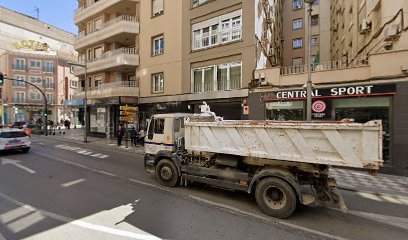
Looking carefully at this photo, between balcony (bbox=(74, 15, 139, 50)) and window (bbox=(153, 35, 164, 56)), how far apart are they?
2.23 meters

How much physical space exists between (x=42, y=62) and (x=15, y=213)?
5047 cm

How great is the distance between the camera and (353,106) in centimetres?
974

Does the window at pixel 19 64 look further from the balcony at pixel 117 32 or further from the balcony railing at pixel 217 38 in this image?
the balcony railing at pixel 217 38

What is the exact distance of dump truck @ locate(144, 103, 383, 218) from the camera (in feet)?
14.1

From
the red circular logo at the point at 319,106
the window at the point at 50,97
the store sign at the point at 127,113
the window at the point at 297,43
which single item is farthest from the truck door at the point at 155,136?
the window at the point at 50,97

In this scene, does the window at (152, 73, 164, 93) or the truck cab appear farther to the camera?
the window at (152, 73, 164, 93)

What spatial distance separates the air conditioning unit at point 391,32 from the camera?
8724 millimetres

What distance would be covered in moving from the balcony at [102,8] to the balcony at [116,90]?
23.3 ft

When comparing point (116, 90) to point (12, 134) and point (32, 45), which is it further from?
point (32, 45)

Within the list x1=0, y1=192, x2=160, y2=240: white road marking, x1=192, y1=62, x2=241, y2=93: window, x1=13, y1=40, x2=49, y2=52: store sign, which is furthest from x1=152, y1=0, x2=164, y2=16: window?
x1=13, y1=40, x2=49, y2=52: store sign

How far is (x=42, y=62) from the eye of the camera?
143ft

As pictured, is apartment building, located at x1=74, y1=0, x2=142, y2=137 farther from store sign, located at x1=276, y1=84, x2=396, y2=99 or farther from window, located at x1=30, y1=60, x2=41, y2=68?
window, located at x1=30, y1=60, x2=41, y2=68

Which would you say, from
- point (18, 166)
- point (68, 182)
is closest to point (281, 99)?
point (68, 182)

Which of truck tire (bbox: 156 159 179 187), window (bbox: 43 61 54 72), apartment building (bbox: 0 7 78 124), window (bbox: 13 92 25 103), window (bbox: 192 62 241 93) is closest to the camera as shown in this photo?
truck tire (bbox: 156 159 179 187)
